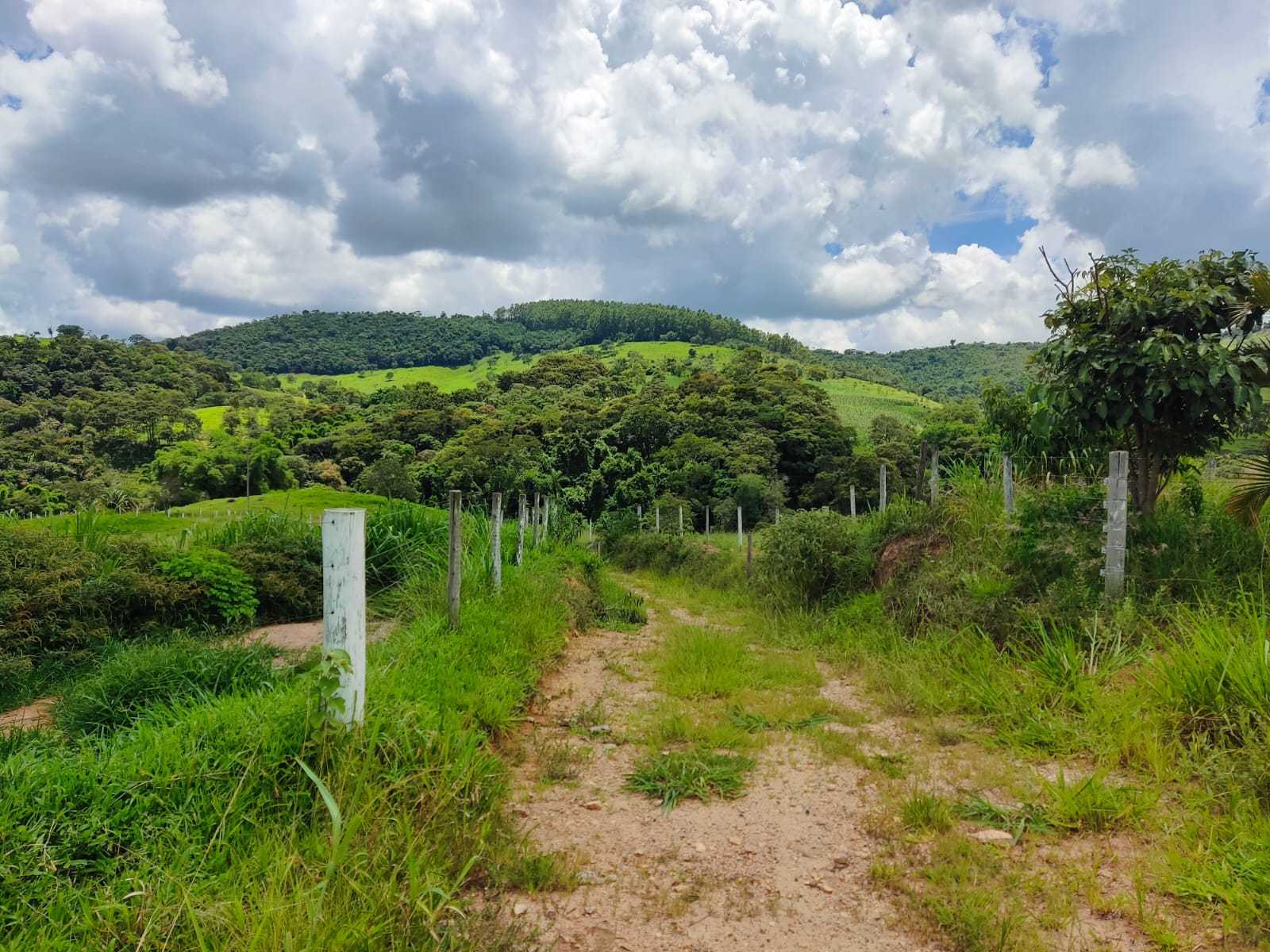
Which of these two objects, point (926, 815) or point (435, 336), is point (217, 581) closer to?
point (926, 815)

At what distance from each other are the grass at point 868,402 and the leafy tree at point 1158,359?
166ft

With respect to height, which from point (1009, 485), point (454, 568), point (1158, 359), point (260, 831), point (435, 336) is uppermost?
point (435, 336)

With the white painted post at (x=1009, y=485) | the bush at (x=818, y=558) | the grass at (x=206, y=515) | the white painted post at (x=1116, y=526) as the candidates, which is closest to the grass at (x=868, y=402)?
the grass at (x=206, y=515)

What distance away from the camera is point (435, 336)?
412 feet

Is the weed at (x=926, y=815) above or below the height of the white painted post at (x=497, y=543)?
below

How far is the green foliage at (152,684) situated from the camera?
386 cm

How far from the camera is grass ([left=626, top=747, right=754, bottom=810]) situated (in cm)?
380

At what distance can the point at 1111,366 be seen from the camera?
5.68m

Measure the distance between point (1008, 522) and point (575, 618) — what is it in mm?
5162

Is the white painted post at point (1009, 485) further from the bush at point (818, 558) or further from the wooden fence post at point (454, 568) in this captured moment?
the wooden fence post at point (454, 568)

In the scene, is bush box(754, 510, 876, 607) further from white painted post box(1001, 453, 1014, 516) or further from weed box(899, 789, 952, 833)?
weed box(899, 789, 952, 833)

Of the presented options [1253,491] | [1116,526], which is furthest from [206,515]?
[1253,491]

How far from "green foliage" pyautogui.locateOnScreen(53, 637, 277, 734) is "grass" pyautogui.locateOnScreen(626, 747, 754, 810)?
235cm

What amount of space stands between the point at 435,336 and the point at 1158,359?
13014cm
